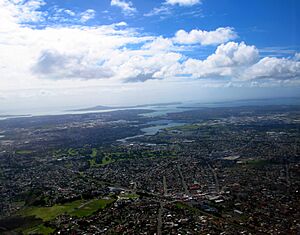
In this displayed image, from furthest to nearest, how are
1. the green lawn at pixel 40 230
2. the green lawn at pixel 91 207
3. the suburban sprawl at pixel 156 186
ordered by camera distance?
the green lawn at pixel 91 207
the suburban sprawl at pixel 156 186
the green lawn at pixel 40 230

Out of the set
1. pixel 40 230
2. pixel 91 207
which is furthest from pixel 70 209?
pixel 40 230

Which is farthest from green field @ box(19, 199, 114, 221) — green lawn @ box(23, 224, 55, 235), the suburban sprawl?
green lawn @ box(23, 224, 55, 235)

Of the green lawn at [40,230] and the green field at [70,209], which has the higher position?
the green field at [70,209]

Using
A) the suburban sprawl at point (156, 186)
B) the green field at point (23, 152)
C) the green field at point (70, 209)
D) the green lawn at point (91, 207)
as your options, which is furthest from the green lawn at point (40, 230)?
the green field at point (23, 152)

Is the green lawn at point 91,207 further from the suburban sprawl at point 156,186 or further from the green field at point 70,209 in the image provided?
the suburban sprawl at point 156,186

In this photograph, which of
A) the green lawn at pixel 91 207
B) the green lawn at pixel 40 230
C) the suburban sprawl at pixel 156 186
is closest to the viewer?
the green lawn at pixel 40 230

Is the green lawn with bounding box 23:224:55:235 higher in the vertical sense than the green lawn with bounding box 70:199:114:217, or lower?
lower

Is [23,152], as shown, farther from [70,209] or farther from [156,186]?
[70,209]

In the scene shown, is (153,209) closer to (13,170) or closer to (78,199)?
(78,199)

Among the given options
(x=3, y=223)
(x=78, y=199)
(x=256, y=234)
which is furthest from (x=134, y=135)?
(x=256, y=234)

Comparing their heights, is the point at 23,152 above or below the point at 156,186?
above

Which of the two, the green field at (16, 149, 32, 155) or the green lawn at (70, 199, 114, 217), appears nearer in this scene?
the green lawn at (70, 199, 114, 217)

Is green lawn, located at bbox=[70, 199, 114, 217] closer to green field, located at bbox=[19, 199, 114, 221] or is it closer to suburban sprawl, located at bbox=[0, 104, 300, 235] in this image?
green field, located at bbox=[19, 199, 114, 221]
